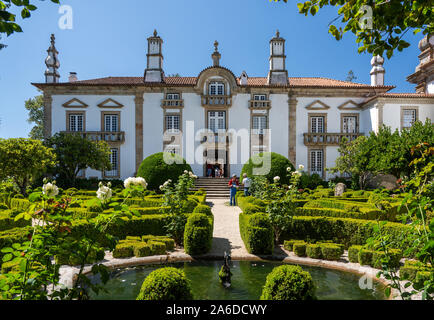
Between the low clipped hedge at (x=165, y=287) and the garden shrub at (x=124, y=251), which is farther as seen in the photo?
the garden shrub at (x=124, y=251)

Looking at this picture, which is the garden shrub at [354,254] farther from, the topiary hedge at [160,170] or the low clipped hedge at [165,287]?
the topiary hedge at [160,170]

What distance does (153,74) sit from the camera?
20844 mm

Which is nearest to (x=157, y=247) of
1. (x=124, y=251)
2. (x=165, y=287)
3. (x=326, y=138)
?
(x=124, y=251)

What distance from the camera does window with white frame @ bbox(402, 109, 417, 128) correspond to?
1919cm

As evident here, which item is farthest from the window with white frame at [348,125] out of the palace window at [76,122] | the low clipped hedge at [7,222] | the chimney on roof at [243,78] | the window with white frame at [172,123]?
the low clipped hedge at [7,222]

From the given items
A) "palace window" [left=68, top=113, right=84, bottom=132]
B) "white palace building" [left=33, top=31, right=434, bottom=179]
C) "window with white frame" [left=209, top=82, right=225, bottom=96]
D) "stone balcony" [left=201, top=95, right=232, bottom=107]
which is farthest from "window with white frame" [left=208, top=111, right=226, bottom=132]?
"palace window" [left=68, top=113, right=84, bottom=132]

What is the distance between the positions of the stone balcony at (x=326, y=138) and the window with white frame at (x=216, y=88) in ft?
23.5

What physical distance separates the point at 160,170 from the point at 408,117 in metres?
17.9

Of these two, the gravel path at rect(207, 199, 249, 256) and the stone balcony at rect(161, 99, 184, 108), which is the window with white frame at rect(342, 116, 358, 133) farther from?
the gravel path at rect(207, 199, 249, 256)

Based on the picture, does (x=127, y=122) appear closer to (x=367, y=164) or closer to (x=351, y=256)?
(x=367, y=164)

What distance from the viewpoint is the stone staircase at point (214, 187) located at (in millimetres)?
16403

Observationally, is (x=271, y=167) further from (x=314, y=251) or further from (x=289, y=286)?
(x=289, y=286)

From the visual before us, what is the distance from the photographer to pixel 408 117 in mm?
19328

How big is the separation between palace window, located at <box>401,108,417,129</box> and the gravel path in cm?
1514
